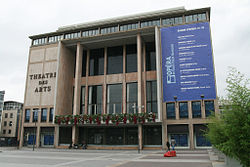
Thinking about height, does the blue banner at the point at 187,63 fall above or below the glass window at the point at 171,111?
above

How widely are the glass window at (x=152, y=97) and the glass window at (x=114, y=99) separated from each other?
610cm

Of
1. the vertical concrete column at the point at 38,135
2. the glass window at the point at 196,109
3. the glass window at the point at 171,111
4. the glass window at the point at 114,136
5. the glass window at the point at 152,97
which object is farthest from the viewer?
the vertical concrete column at the point at 38,135

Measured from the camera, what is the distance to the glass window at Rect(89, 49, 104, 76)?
51625 millimetres

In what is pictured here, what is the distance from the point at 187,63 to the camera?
42406mm

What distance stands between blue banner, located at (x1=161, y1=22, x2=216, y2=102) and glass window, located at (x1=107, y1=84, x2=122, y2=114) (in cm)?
1023

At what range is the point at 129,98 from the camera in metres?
47.0

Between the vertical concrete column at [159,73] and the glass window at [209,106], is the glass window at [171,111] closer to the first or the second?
the vertical concrete column at [159,73]

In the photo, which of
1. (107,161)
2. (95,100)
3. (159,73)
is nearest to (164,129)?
(159,73)

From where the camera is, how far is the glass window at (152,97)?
4512 centimetres

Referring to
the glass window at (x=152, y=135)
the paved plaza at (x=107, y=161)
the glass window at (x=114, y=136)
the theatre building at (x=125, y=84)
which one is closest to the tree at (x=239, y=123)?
the paved plaza at (x=107, y=161)

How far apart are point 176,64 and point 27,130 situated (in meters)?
35.5

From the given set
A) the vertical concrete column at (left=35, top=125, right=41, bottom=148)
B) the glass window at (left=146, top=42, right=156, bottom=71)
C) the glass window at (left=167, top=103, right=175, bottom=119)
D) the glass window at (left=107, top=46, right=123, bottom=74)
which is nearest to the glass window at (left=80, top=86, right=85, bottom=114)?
the glass window at (left=107, top=46, right=123, bottom=74)

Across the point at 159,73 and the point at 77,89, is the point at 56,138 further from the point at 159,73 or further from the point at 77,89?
the point at 159,73

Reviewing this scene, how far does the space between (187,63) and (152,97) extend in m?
9.56
